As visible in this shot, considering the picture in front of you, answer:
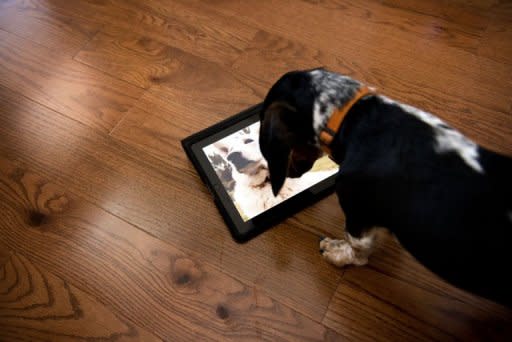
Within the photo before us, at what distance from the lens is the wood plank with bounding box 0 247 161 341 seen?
1.54 metres

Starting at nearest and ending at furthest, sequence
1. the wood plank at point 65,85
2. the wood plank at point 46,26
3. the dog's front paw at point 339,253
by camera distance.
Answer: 1. the dog's front paw at point 339,253
2. the wood plank at point 65,85
3. the wood plank at point 46,26

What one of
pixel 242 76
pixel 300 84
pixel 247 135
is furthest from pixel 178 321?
pixel 242 76

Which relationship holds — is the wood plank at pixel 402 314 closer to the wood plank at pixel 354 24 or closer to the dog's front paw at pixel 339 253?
the dog's front paw at pixel 339 253

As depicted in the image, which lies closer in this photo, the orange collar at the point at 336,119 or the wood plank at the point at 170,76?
the orange collar at the point at 336,119

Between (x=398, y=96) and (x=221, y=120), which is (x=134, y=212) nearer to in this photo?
(x=221, y=120)

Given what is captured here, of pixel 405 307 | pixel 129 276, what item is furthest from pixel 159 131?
pixel 405 307

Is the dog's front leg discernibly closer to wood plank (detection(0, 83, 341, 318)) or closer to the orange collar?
wood plank (detection(0, 83, 341, 318))

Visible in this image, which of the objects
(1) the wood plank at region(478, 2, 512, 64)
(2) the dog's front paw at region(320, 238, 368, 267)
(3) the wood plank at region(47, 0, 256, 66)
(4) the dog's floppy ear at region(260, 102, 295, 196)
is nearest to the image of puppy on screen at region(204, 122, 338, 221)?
(2) the dog's front paw at region(320, 238, 368, 267)

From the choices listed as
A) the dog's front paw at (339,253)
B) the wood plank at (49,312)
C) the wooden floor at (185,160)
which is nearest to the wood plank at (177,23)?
the wooden floor at (185,160)

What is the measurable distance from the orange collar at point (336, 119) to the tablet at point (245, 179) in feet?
1.50

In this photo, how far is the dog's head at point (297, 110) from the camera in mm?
1230

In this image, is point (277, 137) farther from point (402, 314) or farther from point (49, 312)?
point (49, 312)

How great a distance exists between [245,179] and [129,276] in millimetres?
631

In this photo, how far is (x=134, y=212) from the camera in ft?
5.78
